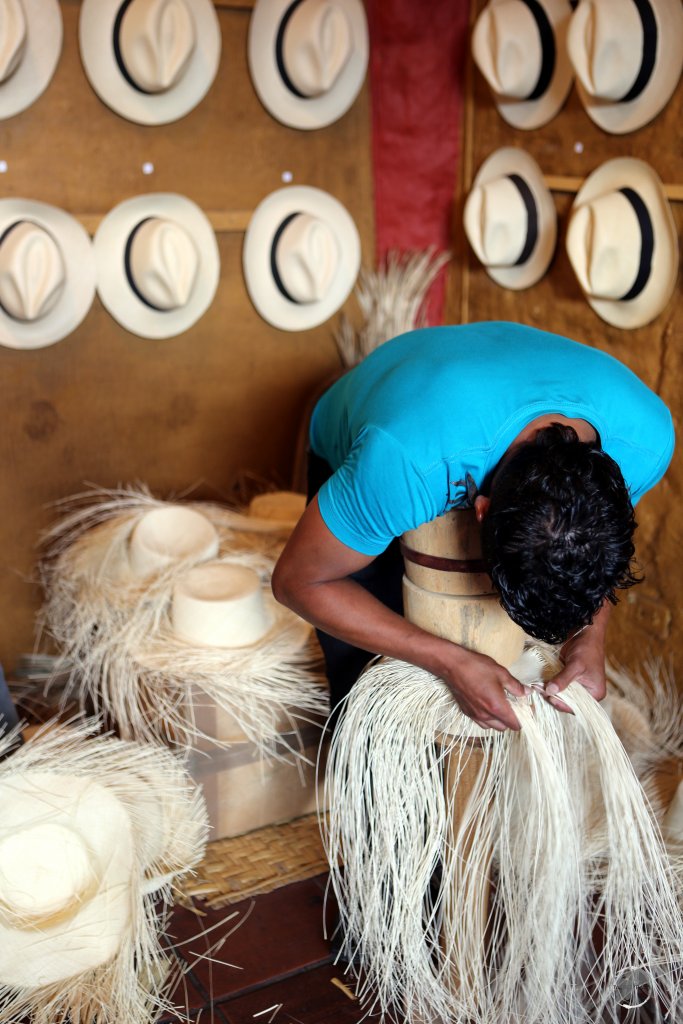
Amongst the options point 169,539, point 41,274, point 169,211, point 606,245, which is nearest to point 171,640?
point 169,539

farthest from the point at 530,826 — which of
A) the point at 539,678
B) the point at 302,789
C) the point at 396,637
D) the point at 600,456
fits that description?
the point at 302,789

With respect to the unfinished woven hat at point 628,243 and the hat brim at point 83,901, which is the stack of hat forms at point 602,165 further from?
the hat brim at point 83,901

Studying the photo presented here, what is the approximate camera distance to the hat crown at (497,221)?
2902 mm

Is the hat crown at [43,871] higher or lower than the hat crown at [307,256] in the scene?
lower

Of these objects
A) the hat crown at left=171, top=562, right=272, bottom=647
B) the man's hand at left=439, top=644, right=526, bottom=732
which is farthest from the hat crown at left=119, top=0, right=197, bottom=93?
the man's hand at left=439, top=644, right=526, bottom=732

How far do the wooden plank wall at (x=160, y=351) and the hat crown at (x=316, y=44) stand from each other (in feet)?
0.49

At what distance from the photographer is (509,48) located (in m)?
2.80

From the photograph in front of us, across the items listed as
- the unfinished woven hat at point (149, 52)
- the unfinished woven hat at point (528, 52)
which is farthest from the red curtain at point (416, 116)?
the unfinished woven hat at point (149, 52)

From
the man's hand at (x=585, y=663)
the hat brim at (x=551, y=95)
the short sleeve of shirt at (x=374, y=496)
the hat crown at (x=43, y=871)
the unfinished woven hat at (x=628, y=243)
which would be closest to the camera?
the short sleeve of shirt at (x=374, y=496)

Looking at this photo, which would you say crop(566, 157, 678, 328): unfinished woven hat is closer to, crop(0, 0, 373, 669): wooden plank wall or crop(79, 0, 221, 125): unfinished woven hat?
crop(0, 0, 373, 669): wooden plank wall

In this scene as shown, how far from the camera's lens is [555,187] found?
2.87 metres

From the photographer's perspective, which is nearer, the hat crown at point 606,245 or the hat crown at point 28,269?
the hat crown at point 606,245

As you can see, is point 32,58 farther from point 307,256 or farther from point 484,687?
point 484,687

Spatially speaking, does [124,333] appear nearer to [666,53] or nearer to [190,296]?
[190,296]
